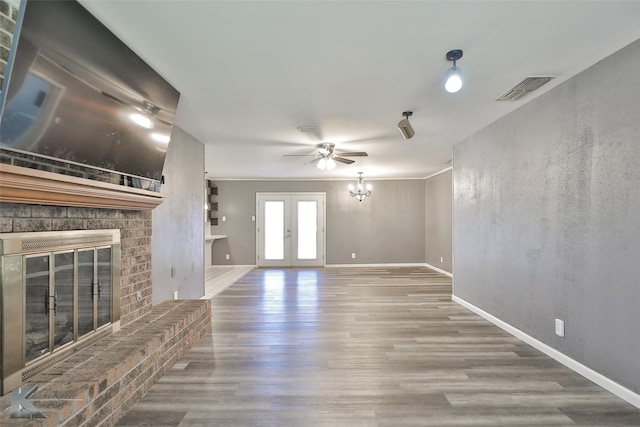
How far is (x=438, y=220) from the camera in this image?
7.27 m

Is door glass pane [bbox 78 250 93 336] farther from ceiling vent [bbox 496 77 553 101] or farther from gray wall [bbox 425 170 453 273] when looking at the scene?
gray wall [bbox 425 170 453 273]

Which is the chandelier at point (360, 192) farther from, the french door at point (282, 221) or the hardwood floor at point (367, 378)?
the hardwood floor at point (367, 378)

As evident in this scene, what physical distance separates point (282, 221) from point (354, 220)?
195cm

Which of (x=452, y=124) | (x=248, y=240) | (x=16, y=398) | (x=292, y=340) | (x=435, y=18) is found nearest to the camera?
(x=16, y=398)

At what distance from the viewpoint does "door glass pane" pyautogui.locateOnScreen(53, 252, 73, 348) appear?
1.85 m

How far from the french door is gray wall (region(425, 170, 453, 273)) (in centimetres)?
279

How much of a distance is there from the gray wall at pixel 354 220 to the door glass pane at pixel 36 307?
20.8 ft

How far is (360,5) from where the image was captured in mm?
1626

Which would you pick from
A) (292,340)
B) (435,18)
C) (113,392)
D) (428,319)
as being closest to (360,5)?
(435,18)

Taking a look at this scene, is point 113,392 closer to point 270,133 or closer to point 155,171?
point 155,171

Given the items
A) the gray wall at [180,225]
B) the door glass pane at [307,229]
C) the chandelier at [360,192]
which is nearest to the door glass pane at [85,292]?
the gray wall at [180,225]

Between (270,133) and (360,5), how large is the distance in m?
2.47

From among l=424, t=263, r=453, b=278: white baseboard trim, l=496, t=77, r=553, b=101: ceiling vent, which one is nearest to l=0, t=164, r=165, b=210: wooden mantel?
l=496, t=77, r=553, b=101: ceiling vent

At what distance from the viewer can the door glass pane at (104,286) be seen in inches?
88.0
